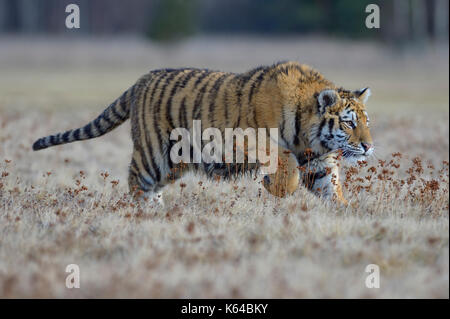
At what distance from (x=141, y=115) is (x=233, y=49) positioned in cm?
3491

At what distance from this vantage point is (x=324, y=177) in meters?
6.79

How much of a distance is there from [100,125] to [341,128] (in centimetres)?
268

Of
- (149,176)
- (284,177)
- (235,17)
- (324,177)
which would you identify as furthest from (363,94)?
(235,17)

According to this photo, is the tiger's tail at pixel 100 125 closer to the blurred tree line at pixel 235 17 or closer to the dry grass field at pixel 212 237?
the dry grass field at pixel 212 237

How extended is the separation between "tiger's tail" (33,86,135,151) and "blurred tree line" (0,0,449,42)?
1345 inches

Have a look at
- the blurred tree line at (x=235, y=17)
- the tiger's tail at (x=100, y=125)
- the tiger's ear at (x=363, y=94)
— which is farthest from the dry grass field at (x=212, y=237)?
the blurred tree line at (x=235, y=17)

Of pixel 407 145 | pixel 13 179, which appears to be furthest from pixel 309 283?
pixel 407 145

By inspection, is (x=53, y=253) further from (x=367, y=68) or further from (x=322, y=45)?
(x=322, y=45)

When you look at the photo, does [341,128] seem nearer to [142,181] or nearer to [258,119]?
[258,119]

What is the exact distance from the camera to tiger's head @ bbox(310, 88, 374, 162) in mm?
6402

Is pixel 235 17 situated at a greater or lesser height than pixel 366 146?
greater

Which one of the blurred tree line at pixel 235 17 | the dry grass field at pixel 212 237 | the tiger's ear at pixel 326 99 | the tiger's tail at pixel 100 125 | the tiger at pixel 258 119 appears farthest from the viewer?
the blurred tree line at pixel 235 17

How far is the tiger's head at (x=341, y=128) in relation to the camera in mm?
6402

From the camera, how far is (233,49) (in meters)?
41.4
